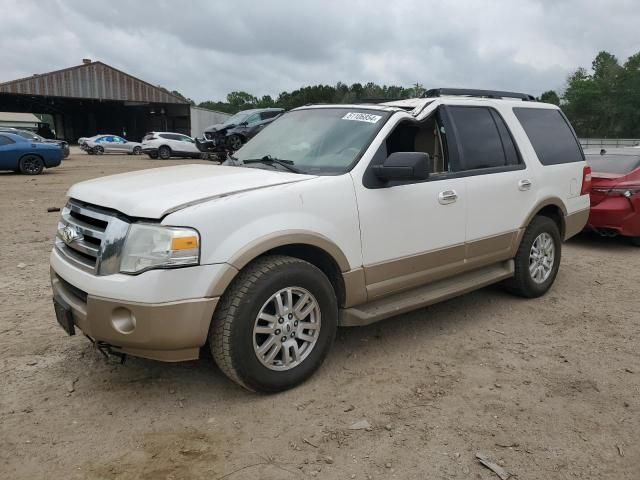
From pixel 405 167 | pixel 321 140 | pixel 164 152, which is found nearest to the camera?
pixel 405 167

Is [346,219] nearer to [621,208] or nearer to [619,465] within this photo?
[619,465]

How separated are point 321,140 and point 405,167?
80 centimetres

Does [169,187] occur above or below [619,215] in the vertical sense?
above

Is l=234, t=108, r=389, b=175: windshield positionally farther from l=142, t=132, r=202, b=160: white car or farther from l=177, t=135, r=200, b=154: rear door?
l=177, t=135, r=200, b=154: rear door

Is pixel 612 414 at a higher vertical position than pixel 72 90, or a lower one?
lower

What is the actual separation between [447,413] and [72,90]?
1833 inches

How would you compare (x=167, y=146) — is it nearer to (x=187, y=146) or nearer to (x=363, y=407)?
(x=187, y=146)

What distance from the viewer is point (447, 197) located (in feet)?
13.5

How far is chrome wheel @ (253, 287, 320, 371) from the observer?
3188 millimetres

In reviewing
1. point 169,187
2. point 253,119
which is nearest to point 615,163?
point 169,187

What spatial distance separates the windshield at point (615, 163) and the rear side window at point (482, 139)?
12.9 feet

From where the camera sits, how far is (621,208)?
7410 millimetres

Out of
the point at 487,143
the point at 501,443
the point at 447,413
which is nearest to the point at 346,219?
the point at 447,413

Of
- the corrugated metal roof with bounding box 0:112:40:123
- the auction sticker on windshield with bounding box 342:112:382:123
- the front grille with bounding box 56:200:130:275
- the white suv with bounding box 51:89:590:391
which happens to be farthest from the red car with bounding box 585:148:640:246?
the corrugated metal roof with bounding box 0:112:40:123
